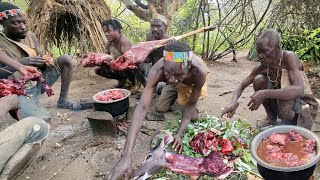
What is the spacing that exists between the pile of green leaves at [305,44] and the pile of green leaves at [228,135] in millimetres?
1903

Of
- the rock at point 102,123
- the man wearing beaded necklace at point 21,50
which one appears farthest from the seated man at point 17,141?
the man wearing beaded necklace at point 21,50

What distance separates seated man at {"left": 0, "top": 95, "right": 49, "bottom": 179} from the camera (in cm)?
213

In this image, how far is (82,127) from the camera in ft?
12.2

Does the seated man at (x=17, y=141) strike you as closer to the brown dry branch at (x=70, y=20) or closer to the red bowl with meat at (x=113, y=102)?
the red bowl with meat at (x=113, y=102)

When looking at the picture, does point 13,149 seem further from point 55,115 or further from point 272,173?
point 55,115

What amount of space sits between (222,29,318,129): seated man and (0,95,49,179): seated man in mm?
1706

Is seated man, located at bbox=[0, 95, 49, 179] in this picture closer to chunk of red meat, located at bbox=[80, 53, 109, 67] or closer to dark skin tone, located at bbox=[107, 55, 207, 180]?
dark skin tone, located at bbox=[107, 55, 207, 180]

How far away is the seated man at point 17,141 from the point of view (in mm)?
2131

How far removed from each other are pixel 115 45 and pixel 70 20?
4.94 feet

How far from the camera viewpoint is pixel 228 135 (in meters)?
3.07

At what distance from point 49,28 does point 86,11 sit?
2.32 feet

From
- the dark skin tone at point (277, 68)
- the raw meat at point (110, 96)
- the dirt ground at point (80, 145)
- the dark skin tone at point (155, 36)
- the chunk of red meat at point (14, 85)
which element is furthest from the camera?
the dark skin tone at point (155, 36)

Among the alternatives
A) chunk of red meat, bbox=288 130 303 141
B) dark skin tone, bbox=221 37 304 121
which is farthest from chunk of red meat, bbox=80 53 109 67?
chunk of red meat, bbox=288 130 303 141

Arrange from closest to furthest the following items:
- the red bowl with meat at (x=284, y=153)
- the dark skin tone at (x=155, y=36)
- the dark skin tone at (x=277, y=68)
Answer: the red bowl with meat at (x=284, y=153) < the dark skin tone at (x=277, y=68) < the dark skin tone at (x=155, y=36)
